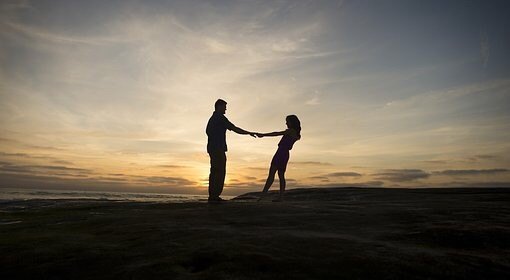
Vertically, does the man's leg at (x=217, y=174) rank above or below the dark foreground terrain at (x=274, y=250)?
above

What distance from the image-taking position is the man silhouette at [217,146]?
12.2 m

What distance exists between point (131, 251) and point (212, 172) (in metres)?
8.10

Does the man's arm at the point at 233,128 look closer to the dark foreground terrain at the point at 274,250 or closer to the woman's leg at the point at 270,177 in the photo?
the woman's leg at the point at 270,177

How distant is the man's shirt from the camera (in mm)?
12164

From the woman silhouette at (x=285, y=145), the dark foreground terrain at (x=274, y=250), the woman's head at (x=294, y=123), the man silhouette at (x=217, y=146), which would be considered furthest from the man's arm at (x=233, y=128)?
the dark foreground terrain at (x=274, y=250)

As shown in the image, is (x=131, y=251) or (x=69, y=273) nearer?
(x=69, y=273)

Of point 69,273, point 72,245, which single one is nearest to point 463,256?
point 69,273

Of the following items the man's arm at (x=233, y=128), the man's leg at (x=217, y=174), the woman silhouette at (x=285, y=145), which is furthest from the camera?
the woman silhouette at (x=285, y=145)

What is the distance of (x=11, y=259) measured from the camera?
4137mm

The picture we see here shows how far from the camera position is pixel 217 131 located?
479 inches

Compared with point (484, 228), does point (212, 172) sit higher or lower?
higher

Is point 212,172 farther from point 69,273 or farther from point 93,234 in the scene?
point 69,273

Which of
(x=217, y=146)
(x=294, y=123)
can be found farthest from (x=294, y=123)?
(x=217, y=146)

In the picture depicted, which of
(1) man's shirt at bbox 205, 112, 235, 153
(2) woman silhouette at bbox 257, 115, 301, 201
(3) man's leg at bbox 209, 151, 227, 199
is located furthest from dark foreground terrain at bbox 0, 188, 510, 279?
(2) woman silhouette at bbox 257, 115, 301, 201
